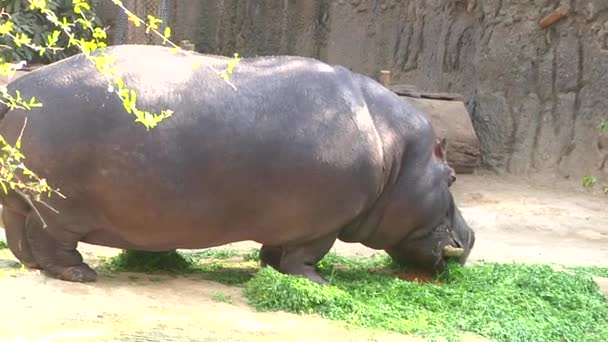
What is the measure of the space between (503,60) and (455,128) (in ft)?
5.17

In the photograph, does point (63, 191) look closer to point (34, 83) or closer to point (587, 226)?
point (34, 83)

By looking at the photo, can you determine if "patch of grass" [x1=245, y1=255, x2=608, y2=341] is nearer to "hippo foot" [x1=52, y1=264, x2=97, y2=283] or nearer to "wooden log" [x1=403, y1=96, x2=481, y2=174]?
"hippo foot" [x1=52, y1=264, x2=97, y2=283]

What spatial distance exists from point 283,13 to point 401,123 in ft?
31.8

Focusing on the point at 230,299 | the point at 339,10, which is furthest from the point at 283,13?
the point at 230,299

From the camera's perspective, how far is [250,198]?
4719mm

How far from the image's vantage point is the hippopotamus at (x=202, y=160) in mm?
4527

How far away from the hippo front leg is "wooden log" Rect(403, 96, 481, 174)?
17.2 feet

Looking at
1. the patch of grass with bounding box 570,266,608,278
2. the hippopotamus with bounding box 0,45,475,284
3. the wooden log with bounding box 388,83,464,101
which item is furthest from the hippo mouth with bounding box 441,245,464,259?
the wooden log with bounding box 388,83,464,101

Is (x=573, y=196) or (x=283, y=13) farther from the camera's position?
(x=283, y=13)

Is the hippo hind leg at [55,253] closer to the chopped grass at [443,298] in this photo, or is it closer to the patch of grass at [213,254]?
the chopped grass at [443,298]

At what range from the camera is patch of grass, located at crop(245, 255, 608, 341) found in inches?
171

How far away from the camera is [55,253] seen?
4.70 meters

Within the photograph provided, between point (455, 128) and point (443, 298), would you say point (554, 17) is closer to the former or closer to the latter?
point (455, 128)

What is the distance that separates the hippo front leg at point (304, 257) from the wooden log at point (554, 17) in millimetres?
6573
